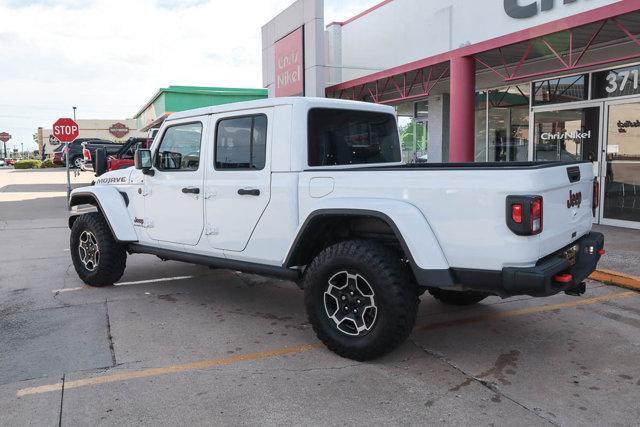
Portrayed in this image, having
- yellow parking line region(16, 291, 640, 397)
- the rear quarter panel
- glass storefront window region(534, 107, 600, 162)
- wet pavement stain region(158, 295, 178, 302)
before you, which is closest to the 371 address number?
glass storefront window region(534, 107, 600, 162)

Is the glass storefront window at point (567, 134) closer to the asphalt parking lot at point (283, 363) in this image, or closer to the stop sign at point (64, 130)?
the asphalt parking lot at point (283, 363)

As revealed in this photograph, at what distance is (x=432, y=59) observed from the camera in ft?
35.5

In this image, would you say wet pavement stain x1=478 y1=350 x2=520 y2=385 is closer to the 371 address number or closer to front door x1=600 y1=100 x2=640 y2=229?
front door x1=600 y1=100 x2=640 y2=229

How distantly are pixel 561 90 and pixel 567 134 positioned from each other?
2.88 ft

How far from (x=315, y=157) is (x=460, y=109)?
6697 mm

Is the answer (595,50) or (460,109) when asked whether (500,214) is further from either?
(595,50)

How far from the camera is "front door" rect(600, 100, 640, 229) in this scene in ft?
30.4

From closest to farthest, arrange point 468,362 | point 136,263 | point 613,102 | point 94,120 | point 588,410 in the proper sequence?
point 588,410, point 468,362, point 136,263, point 613,102, point 94,120

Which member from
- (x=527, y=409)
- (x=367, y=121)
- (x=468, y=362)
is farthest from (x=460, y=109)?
(x=527, y=409)

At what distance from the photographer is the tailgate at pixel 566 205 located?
3.44 m

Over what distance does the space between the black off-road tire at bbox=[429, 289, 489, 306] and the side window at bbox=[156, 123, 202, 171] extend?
8.59ft

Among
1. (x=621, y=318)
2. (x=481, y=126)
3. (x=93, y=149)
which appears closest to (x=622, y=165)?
(x=481, y=126)

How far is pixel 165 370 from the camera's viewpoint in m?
3.82

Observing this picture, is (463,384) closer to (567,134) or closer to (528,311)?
(528,311)
